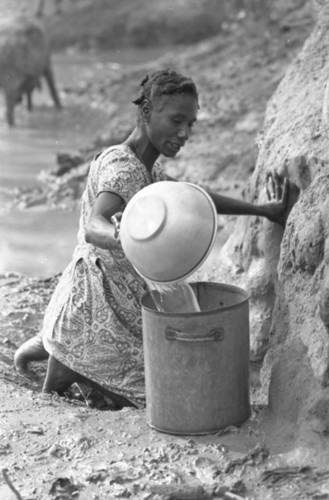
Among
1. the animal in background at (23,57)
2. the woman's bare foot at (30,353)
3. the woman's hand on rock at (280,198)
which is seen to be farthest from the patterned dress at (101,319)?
the animal in background at (23,57)

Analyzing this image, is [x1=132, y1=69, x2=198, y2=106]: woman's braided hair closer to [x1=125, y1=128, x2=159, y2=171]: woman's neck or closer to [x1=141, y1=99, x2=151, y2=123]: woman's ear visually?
[x1=141, y1=99, x2=151, y2=123]: woman's ear

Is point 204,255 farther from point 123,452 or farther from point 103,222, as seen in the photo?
point 123,452

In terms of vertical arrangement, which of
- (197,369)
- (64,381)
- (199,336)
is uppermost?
(199,336)

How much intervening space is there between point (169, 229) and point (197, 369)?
53 centimetres

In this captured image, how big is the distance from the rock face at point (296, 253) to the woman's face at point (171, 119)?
0.52 m

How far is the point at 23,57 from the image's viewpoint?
14.6m

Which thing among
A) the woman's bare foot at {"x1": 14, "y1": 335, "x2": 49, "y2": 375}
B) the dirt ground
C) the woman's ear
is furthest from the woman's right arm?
the woman's bare foot at {"x1": 14, "y1": 335, "x2": 49, "y2": 375}

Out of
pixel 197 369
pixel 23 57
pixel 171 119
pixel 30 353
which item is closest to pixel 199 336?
pixel 197 369

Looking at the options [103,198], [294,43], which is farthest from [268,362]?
[294,43]

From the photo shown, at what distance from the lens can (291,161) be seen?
15.1ft

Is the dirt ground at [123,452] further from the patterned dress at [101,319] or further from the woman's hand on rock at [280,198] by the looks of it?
the woman's hand on rock at [280,198]

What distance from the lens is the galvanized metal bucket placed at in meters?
3.74

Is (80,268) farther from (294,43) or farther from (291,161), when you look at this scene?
(294,43)

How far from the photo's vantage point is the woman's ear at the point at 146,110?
14.0 ft
